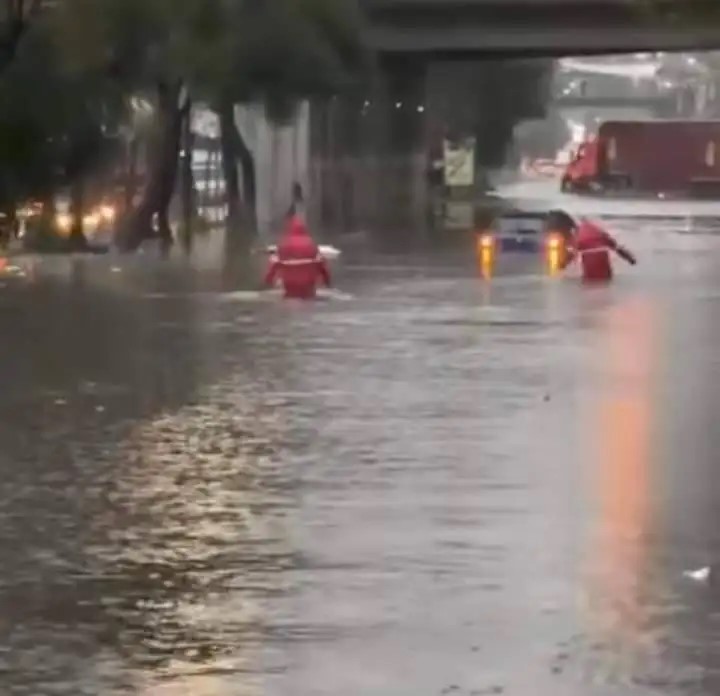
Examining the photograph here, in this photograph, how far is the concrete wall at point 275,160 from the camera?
267 ft

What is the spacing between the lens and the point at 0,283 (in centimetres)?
4056

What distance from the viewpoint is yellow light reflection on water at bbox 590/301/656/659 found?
11.6 m

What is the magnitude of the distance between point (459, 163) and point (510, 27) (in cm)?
3752

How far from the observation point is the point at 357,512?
14523 mm

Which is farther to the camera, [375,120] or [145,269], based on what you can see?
[375,120]

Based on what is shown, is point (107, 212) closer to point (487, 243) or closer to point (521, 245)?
point (521, 245)

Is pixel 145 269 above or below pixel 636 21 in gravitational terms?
below

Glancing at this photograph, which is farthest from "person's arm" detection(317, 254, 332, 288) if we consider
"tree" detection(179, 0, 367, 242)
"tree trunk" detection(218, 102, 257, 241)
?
"tree trunk" detection(218, 102, 257, 241)

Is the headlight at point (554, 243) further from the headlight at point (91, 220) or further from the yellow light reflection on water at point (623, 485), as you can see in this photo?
the headlight at point (91, 220)

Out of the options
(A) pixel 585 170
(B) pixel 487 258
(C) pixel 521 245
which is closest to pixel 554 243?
(B) pixel 487 258

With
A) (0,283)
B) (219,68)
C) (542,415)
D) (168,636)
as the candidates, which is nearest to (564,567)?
(168,636)

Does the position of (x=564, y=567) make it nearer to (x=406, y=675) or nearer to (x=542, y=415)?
(x=406, y=675)

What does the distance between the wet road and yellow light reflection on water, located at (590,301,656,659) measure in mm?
31

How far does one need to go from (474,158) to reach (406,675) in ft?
354
